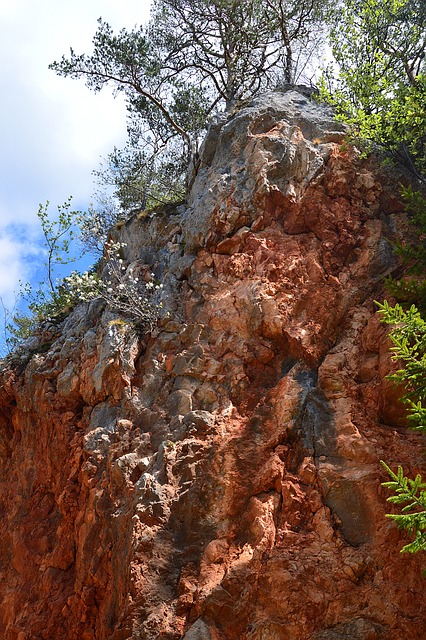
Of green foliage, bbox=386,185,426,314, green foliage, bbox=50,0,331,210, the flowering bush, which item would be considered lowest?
green foliage, bbox=386,185,426,314

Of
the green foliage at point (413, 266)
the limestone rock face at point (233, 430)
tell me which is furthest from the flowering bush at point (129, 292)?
the green foliage at point (413, 266)

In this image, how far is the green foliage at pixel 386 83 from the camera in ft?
35.0

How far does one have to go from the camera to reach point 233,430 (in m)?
8.83

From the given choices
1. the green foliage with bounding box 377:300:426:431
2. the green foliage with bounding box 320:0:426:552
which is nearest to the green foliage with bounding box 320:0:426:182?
the green foliage with bounding box 320:0:426:552

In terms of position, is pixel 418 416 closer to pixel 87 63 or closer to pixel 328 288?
pixel 328 288

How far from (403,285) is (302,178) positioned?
3.90m

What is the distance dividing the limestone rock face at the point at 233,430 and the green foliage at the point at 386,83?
650 millimetres

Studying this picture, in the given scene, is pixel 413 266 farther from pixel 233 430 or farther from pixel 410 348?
pixel 233 430

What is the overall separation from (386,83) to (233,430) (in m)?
7.07

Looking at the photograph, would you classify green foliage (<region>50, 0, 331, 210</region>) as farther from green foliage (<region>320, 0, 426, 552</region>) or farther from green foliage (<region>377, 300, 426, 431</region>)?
green foliage (<region>377, 300, 426, 431</region>)

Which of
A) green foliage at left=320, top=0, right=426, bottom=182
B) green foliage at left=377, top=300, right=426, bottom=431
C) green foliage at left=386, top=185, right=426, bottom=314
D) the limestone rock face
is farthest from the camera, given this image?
green foliage at left=320, top=0, right=426, bottom=182

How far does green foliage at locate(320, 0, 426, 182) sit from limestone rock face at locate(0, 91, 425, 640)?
2.13 feet

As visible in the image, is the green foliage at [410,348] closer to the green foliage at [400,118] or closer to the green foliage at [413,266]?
the green foliage at [400,118]

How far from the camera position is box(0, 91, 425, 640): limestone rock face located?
7195mm
